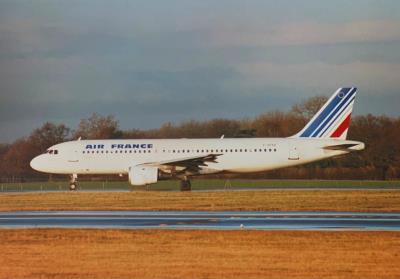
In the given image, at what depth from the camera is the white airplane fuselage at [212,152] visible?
155 ft

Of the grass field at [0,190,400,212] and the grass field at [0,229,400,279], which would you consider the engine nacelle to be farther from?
the grass field at [0,229,400,279]

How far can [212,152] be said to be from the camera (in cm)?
4728

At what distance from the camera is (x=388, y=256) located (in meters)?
17.6

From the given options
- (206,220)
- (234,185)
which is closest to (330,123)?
(234,185)

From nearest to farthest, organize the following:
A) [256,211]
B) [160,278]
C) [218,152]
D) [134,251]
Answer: [160,278] → [134,251] → [256,211] → [218,152]

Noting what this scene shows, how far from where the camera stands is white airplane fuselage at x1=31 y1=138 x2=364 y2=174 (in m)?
47.2

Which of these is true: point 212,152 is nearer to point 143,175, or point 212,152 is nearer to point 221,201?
point 143,175

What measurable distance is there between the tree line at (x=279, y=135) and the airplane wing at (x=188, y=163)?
20557 mm

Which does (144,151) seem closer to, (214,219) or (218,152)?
(218,152)

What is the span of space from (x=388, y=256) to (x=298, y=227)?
242 inches

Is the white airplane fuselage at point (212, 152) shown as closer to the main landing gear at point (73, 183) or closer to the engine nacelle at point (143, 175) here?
the main landing gear at point (73, 183)

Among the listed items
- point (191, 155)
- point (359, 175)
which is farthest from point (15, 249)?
point (359, 175)

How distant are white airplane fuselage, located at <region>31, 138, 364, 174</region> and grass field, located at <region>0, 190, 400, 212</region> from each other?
5202 millimetres

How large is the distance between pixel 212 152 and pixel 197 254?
29248 mm
